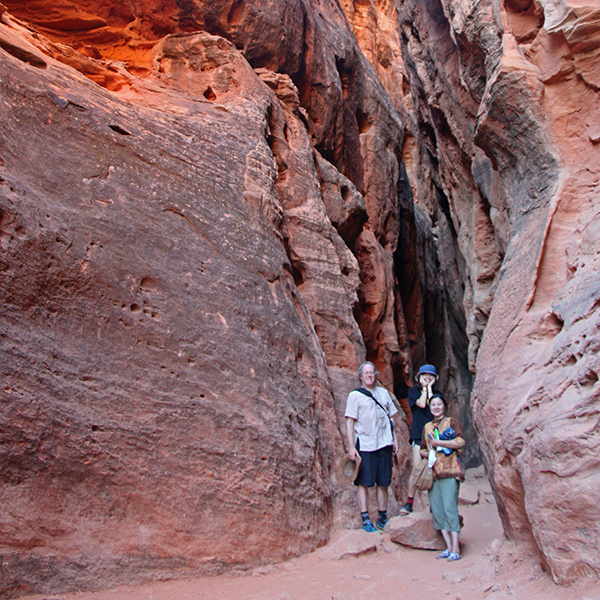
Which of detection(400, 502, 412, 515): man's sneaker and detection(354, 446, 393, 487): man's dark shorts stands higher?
detection(354, 446, 393, 487): man's dark shorts

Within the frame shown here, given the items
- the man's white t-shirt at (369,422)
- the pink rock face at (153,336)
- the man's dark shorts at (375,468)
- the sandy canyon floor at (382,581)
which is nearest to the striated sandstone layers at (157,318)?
the pink rock face at (153,336)

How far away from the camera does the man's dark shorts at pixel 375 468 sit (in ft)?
18.6

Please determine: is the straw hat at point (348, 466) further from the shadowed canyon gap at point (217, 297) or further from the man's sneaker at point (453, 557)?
the man's sneaker at point (453, 557)

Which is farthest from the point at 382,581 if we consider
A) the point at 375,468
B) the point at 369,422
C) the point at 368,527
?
the point at 369,422

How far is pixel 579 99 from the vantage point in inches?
281

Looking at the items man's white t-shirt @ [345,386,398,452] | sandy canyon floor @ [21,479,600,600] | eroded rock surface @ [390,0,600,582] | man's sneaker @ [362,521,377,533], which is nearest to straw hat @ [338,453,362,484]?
man's white t-shirt @ [345,386,398,452]

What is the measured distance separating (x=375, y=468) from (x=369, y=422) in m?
0.49

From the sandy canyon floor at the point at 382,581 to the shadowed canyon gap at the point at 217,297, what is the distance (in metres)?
0.13

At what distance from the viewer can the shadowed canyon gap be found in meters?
4.02

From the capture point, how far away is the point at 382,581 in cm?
435

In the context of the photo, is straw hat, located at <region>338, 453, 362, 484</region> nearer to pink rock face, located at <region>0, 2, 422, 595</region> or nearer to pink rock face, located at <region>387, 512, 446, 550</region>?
pink rock face, located at <region>0, 2, 422, 595</region>

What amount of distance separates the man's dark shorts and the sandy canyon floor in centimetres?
68

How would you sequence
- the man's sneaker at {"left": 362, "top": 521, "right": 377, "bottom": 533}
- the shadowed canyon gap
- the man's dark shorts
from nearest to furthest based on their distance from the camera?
the shadowed canyon gap, the man's sneaker at {"left": 362, "top": 521, "right": 377, "bottom": 533}, the man's dark shorts

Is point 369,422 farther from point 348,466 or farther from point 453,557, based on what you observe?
point 453,557
